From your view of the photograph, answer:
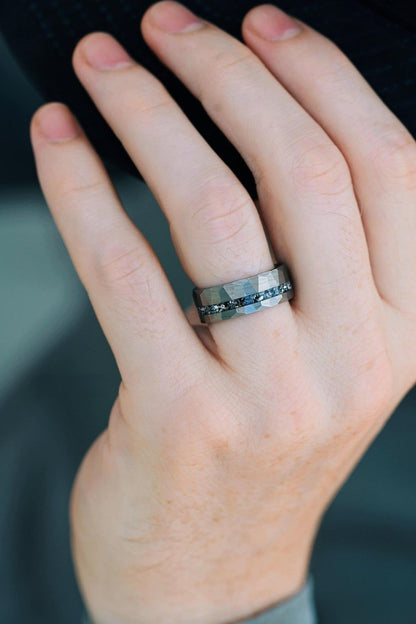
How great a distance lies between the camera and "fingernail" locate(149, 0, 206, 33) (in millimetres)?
610

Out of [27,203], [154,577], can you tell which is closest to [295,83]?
[27,203]

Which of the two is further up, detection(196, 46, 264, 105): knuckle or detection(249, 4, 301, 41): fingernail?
detection(249, 4, 301, 41): fingernail

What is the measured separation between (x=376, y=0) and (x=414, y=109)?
0.12 meters

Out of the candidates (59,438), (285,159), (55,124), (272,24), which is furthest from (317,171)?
(59,438)

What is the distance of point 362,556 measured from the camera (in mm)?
986

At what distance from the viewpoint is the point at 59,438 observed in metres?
0.95

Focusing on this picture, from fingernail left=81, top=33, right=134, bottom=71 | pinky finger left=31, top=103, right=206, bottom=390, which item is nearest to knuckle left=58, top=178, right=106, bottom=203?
pinky finger left=31, top=103, right=206, bottom=390

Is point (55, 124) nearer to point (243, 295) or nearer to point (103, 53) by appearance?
→ point (103, 53)

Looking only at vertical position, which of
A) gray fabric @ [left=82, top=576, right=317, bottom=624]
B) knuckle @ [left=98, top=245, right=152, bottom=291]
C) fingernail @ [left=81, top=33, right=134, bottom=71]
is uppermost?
fingernail @ [left=81, top=33, right=134, bottom=71]

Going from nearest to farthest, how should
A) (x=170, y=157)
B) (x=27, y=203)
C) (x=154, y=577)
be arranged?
(x=170, y=157) → (x=154, y=577) → (x=27, y=203)

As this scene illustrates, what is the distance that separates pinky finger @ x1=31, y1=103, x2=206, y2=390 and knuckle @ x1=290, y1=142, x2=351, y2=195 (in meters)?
0.15

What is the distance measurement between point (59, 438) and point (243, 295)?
0.50 metres

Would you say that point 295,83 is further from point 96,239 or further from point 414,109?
point 96,239

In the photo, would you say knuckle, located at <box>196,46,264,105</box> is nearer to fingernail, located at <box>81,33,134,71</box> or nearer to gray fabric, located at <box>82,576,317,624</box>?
fingernail, located at <box>81,33,134,71</box>
